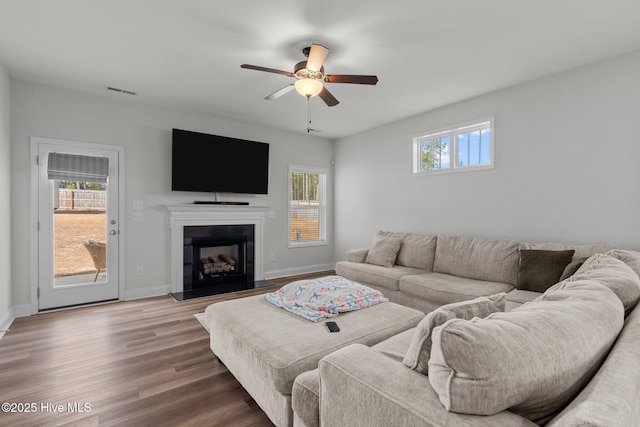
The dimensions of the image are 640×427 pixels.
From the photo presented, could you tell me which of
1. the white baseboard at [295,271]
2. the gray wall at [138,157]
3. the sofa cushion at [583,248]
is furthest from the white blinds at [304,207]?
the sofa cushion at [583,248]

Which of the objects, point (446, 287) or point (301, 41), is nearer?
point (301, 41)

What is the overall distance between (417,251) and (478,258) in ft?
2.67

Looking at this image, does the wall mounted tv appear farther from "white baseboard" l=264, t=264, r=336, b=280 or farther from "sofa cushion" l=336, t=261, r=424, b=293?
"sofa cushion" l=336, t=261, r=424, b=293

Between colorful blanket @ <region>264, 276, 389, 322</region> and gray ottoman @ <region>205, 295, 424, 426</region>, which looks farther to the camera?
colorful blanket @ <region>264, 276, 389, 322</region>

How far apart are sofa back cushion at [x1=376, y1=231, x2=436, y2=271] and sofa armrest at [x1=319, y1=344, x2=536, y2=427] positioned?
3.05 meters

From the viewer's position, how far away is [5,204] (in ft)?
10.6

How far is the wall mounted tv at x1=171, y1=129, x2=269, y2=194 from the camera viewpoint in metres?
4.46

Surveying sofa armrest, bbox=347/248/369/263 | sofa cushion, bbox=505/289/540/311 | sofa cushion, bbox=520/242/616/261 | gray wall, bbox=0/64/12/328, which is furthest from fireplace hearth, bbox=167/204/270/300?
sofa cushion, bbox=520/242/616/261

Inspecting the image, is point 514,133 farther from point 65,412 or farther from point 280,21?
point 65,412

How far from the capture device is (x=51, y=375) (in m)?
2.31

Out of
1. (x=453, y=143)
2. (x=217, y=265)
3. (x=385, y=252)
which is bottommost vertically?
(x=217, y=265)

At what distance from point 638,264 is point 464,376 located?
7.18 ft

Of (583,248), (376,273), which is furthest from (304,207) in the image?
(583,248)

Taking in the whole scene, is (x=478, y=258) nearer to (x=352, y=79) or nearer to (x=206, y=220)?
(x=352, y=79)
